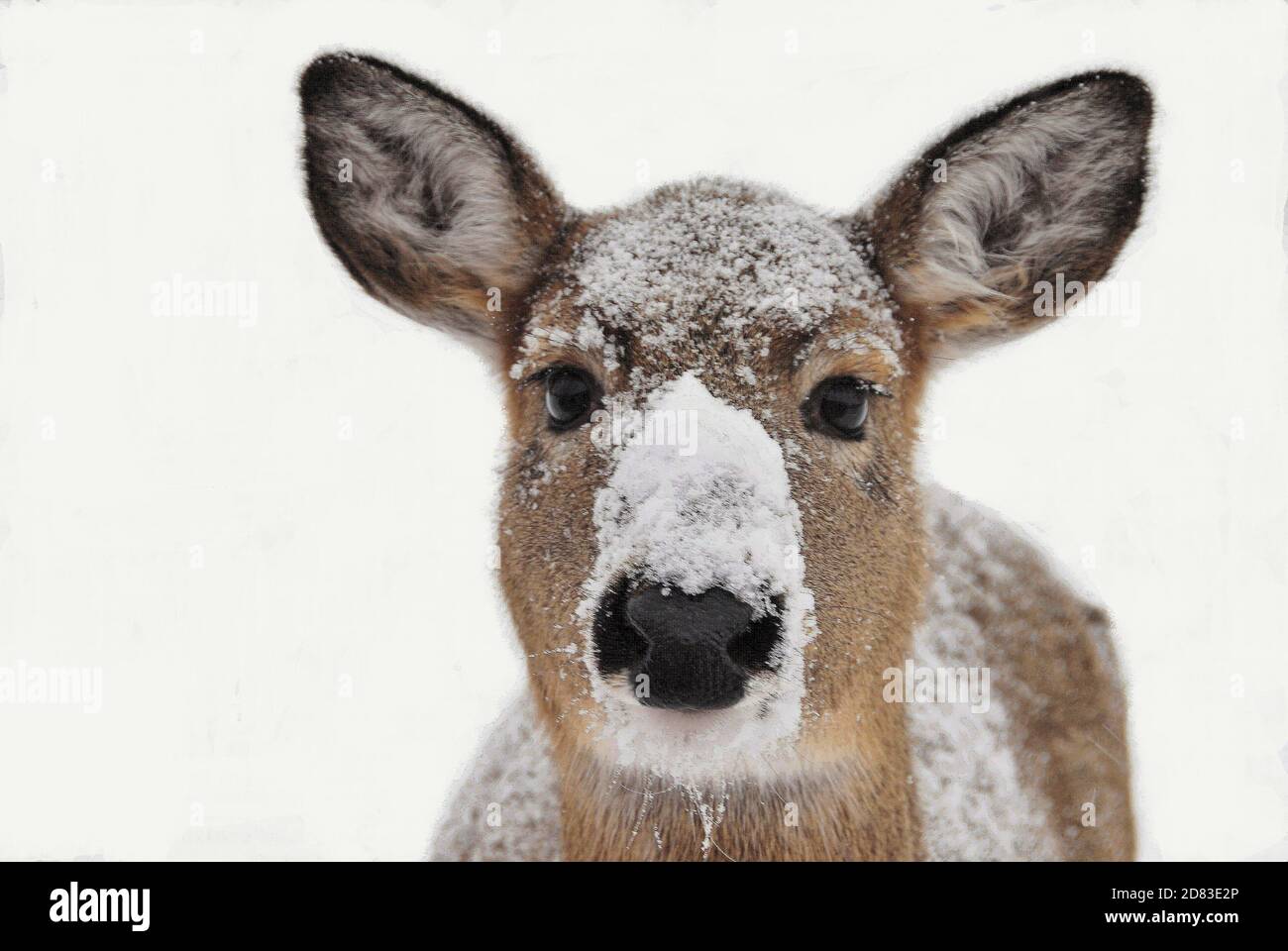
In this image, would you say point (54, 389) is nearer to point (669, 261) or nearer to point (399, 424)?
point (399, 424)

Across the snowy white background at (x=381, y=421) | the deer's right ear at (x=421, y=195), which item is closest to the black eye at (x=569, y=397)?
the deer's right ear at (x=421, y=195)

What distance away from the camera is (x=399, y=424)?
249 inches

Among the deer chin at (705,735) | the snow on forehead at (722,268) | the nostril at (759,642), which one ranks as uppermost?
the snow on forehead at (722,268)

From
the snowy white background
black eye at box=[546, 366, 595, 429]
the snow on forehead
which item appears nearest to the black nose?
black eye at box=[546, 366, 595, 429]

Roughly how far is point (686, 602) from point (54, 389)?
448 centimetres

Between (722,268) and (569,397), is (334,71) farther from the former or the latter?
(722,268)

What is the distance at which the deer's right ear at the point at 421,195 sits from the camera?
13.1 feet

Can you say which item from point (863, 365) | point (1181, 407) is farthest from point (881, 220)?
point (1181, 407)

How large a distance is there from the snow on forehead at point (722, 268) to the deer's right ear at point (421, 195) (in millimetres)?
306

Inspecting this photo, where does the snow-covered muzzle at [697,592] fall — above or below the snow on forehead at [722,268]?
A: below

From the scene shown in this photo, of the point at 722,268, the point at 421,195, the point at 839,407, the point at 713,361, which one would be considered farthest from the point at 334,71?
the point at 839,407

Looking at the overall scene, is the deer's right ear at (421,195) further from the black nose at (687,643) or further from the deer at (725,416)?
the black nose at (687,643)

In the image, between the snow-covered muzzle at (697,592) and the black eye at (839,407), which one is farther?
the black eye at (839,407)
